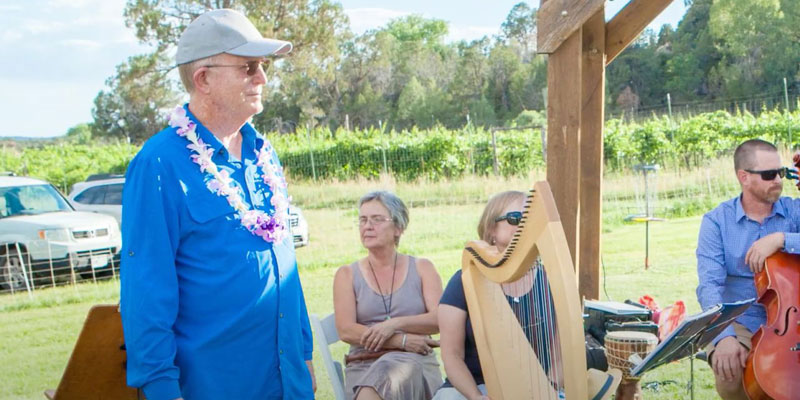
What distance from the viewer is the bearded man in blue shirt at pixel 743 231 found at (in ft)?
12.5

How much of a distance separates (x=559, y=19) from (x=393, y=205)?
1.19 meters

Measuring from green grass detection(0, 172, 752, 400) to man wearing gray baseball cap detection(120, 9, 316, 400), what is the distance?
3.01m

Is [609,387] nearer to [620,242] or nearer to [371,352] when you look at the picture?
[371,352]

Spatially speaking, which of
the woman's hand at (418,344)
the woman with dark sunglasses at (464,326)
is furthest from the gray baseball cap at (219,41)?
the woman's hand at (418,344)

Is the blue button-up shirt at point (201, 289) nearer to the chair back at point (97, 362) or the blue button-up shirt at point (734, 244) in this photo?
the chair back at point (97, 362)

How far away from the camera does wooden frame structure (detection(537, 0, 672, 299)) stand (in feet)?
12.3

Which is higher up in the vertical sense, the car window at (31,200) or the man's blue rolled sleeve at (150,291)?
the man's blue rolled sleeve at (150,291)

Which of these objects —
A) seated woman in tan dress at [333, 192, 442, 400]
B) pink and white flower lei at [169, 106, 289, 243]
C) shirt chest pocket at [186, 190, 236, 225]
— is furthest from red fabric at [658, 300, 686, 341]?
shirt chest pocket at [186, 190, 236, 225]

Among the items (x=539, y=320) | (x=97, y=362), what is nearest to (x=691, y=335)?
(x=539, y=320)

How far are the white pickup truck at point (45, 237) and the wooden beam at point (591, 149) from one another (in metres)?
7.57

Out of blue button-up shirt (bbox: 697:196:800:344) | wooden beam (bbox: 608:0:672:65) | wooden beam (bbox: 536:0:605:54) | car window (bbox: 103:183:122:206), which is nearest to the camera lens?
wooden beam (bbox: 536:0:605:54)

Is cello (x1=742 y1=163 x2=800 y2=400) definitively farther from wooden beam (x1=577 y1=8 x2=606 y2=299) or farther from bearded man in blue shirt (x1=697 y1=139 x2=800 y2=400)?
wooden beam (x1=577 y1=8 x2=606 y2=299)

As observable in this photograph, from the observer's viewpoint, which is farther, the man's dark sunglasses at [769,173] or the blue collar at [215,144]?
the man's dark sunglasses at [769,173]

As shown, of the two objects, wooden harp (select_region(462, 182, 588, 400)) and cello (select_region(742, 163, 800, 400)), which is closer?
wooden harp (select_region(462, 182, 588, 400))
